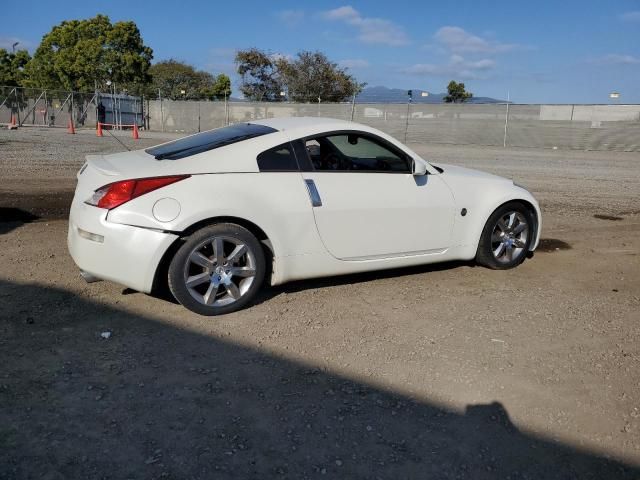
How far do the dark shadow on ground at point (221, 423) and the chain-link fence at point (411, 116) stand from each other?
2720 cm

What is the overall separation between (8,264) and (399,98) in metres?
29.7

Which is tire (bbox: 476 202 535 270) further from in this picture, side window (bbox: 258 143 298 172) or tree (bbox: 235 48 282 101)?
tree (bbox: 235 48 282 101)

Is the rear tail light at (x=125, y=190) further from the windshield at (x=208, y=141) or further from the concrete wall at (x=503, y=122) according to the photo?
the concrete wall at (x=503, y=122)

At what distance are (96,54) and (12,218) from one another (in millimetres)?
47245

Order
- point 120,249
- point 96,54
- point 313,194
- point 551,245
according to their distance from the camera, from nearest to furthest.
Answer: point 120,249 < point 313,194 < point 551,245 < point 96,54

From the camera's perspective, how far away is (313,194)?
14.9 feet

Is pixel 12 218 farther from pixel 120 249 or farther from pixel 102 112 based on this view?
pixel 102 112

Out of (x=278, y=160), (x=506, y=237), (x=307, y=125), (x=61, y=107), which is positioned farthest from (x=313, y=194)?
(x=61, y=107)

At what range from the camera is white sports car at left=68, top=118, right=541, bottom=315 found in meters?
4.07

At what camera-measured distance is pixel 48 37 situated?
52.4 meters

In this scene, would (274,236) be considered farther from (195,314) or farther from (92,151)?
(92,151)

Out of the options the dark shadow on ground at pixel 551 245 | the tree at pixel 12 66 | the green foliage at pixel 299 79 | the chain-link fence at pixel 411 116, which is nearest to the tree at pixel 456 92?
the green foliage at pixel 299 79

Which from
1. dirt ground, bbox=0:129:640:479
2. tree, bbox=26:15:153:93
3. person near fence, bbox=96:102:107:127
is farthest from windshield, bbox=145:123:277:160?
tree, bbox=26:15:153:93

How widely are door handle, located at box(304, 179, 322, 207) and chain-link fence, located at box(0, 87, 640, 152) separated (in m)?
26.0
